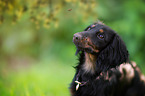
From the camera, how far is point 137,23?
312 inches

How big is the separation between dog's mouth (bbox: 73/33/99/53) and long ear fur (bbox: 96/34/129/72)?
0.15 m

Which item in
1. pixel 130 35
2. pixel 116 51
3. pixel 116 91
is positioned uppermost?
pixel 130 35

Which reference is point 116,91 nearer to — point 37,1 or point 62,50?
point 37,1

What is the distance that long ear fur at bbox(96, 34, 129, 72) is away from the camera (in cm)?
322

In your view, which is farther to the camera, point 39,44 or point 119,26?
point 39,44

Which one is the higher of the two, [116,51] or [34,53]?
[34,53]

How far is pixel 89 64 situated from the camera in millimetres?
3488

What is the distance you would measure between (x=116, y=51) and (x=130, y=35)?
15.6 ft

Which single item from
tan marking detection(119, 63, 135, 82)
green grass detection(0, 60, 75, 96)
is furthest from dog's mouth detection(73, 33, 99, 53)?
green grass detection(0, 60, 75, 96)

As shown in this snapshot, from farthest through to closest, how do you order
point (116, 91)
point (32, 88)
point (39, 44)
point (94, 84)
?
point (39, 44), point (32, 88), point (94, 84), point (116, 91)

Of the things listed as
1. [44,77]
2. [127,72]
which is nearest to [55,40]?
[44,77]

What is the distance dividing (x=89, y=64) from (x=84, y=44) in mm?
462

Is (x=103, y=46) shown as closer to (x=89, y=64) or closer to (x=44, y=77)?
(x=89, y=64)

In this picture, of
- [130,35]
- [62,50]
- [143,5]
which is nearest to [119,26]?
[130,35]
